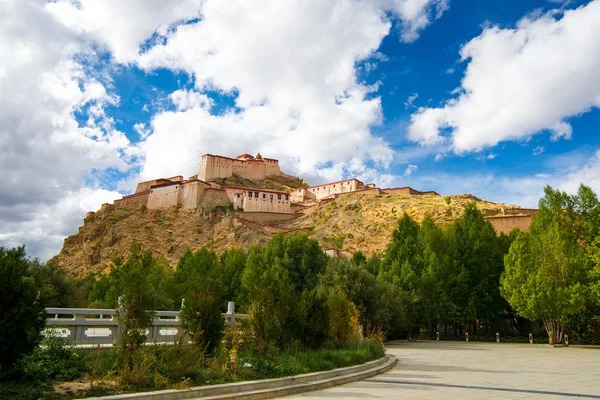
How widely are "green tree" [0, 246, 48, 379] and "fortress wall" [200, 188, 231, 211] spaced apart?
73584 mm

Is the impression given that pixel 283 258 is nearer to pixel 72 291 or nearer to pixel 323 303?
pixel 72 291

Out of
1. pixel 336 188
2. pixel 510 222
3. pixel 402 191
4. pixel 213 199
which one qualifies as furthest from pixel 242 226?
pixel 510 222

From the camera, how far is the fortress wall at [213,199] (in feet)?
266

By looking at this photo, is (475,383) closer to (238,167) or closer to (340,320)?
(340,320)

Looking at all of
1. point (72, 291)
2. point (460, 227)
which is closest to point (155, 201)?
point (72, 291)

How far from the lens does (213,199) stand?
82.3m

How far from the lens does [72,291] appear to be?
30.9m

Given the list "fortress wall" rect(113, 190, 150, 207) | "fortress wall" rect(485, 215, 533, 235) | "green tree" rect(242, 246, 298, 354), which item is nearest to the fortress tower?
"fortress wall" rect(113, 190, 150, 207)

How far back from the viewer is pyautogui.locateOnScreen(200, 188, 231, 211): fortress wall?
8120cm

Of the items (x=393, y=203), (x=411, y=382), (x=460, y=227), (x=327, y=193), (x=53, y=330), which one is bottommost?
(x=411, y=382)

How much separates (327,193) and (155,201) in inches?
1537

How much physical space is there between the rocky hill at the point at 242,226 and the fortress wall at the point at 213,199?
1695mm

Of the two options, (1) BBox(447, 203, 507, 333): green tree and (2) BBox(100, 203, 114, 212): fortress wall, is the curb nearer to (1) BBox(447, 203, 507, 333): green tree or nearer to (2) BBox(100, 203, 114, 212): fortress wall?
(1) BBox(447, 203, 507, 333): green tree

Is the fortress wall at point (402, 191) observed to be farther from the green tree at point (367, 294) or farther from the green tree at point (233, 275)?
the green tree at point (367, 294)
